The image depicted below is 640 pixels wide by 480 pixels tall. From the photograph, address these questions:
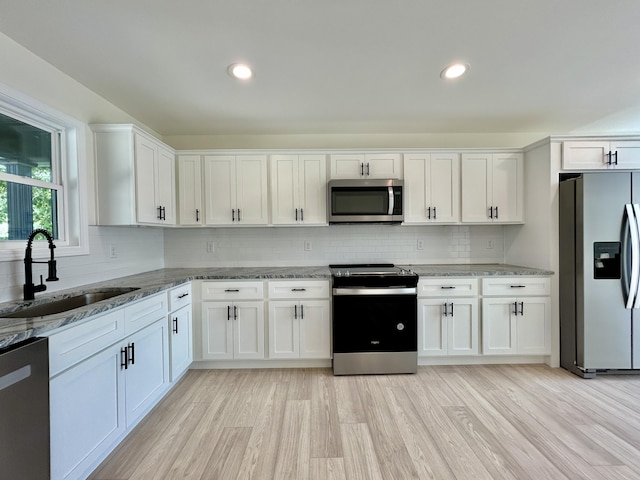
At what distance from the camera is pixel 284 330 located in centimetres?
288

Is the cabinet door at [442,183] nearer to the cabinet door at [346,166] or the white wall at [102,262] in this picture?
the cabinet door at [346,166]

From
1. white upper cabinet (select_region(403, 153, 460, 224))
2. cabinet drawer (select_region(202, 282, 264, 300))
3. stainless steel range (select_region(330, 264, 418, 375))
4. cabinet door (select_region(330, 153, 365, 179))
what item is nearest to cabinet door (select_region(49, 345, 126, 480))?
cabinet drawer (select_region(202, 282, 264, 300))

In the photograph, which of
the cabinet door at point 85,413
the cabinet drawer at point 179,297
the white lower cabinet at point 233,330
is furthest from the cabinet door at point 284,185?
the cabinet door at point 85,413

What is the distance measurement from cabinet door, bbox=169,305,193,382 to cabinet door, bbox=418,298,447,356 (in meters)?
2.20

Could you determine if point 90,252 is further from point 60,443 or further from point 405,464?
point 405,464

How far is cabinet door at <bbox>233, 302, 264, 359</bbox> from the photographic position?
9.45 feet

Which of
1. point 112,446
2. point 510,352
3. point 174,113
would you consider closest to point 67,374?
point 112,446

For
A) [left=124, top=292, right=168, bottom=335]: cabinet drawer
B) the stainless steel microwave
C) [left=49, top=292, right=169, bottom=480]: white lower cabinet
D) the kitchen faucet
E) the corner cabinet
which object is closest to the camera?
[left=49, top=292, right=169, bottom=480]: white lower cabinet

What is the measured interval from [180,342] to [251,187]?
1668mm

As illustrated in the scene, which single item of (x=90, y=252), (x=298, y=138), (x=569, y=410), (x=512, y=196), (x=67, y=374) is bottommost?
(x=569, y=410)

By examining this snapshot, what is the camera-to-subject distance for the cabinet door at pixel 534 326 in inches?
115

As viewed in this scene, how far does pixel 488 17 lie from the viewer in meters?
1.70

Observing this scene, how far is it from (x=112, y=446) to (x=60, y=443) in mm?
518

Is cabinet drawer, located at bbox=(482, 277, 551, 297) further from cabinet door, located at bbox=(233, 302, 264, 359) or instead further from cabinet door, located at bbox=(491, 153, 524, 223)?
cabinet door, located at bbox=(233, 302, 264, 359)
